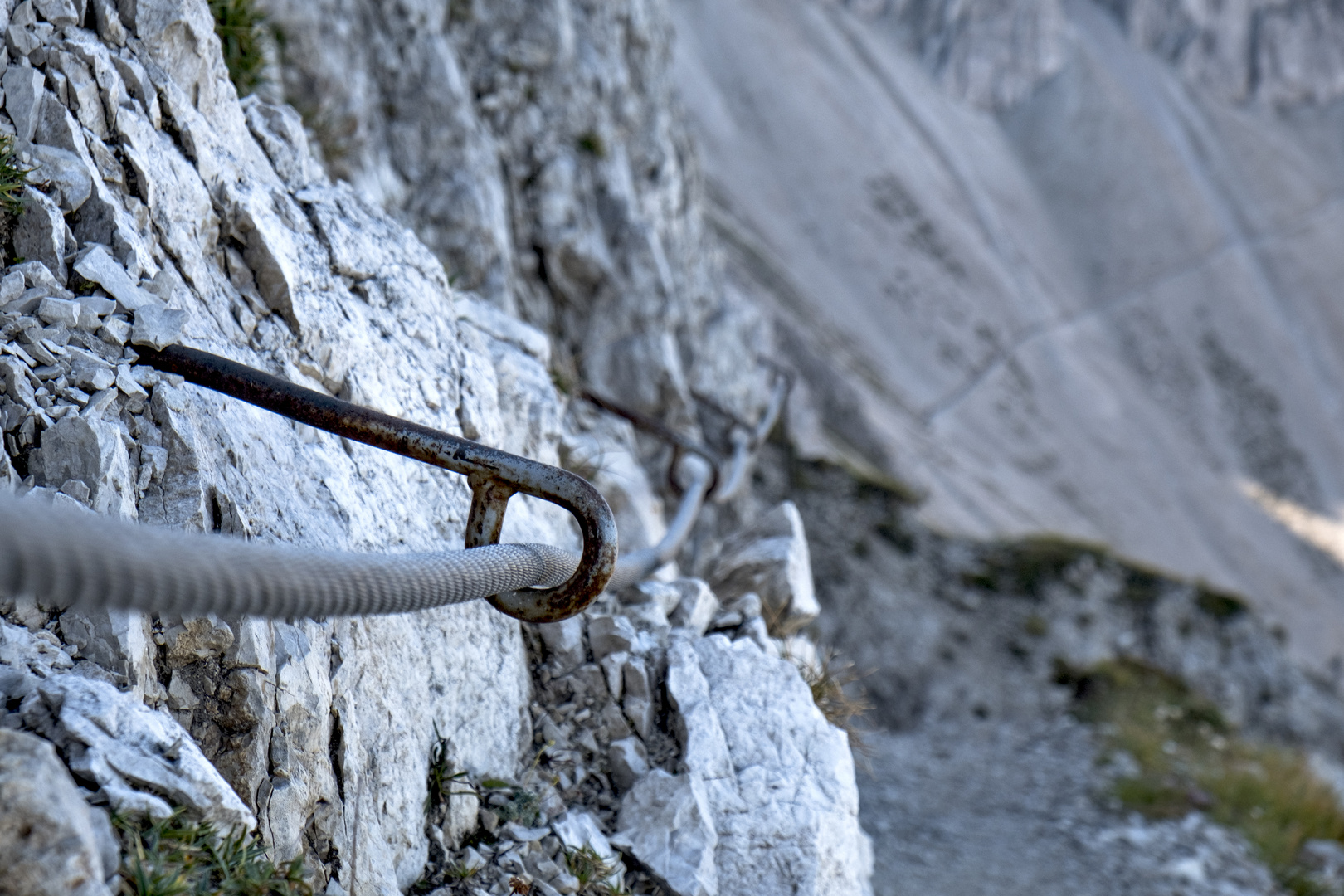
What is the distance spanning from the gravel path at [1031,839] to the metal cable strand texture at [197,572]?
5917mm

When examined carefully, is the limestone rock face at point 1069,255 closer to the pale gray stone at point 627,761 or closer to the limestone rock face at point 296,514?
the limestone rock face at point 296,514

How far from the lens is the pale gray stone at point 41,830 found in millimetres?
1738

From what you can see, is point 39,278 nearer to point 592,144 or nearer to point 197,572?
point 197,572

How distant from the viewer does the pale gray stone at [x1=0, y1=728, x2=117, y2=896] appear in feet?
5.70

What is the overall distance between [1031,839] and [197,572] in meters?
10.2

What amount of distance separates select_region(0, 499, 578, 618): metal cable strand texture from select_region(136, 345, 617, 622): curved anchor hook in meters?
0.39

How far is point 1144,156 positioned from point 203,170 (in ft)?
221

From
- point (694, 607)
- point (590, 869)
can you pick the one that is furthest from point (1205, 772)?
point (590, 869)

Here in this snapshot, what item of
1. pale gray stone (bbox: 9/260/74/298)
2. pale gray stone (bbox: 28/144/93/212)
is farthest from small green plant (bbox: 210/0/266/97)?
pale gray stone (bbox: 9/260/74/298)

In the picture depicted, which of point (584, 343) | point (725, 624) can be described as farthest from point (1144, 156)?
point (725, 624)

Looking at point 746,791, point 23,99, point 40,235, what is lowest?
point 746,791

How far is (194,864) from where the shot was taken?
6.72 feet

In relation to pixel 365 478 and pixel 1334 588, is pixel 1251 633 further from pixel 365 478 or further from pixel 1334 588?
pixel 1334 588

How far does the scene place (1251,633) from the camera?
20203 millimetres
